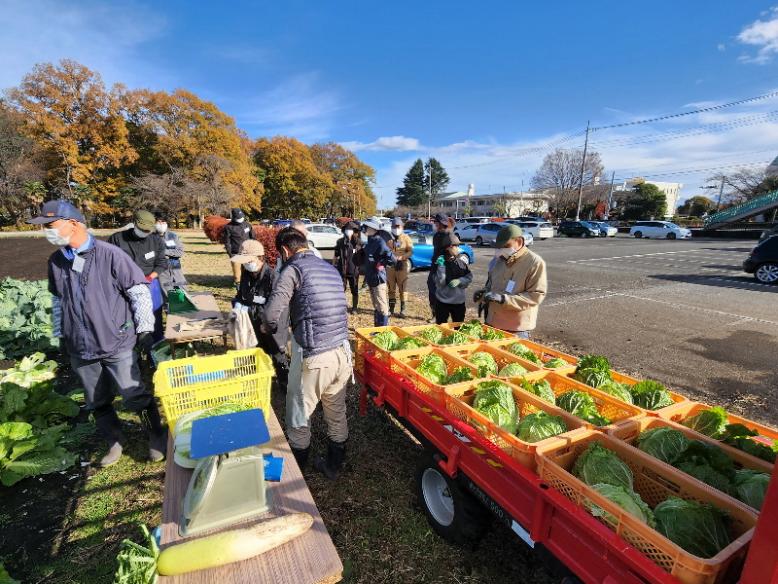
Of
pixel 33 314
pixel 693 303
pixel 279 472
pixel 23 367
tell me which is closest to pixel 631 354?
pixel 693 303

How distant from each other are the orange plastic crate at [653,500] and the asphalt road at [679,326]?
3.75 m

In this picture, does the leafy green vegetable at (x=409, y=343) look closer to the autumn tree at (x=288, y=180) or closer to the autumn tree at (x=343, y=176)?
the autumn tree at (x=288, y=180)

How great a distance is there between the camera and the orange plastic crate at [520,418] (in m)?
1.84

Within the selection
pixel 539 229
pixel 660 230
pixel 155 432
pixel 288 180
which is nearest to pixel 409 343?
pixel 155 432

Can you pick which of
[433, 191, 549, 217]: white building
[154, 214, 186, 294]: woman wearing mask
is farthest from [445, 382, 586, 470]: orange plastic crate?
[433, 191, 549, 217]: white building

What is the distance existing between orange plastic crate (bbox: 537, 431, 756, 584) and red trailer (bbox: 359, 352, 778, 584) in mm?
40

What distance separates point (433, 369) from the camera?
2957mm

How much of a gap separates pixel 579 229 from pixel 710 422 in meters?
34.4

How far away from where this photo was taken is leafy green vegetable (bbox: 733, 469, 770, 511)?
155cm

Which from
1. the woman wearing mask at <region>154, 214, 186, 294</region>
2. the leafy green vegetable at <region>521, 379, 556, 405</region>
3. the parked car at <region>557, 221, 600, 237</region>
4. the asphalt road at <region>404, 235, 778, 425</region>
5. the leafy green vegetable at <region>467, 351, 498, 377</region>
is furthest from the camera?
the parked car at <region>557, 221, 600, 237</region>

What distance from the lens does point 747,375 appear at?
Answer: 5215 millimetres

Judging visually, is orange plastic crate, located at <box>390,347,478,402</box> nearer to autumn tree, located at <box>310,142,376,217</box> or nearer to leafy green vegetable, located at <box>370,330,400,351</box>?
leafy green vegetable, located at <box>370,330,400,351</box>

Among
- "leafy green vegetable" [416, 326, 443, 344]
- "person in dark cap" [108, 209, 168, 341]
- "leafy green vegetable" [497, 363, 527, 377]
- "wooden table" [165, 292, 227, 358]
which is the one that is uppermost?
"person in dark cap" [108, 209, 168, 341]

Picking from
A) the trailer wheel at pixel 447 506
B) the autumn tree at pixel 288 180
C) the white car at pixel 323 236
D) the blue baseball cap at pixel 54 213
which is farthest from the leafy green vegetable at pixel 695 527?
the autumn tree at pixel 288 180
